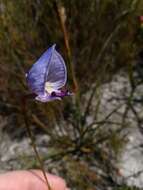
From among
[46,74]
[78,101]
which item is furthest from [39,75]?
[78,101]

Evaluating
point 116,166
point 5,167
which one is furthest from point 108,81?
point 5,167

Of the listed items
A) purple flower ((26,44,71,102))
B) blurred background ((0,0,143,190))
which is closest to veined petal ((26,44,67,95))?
purple flower ((26,44,71,102))

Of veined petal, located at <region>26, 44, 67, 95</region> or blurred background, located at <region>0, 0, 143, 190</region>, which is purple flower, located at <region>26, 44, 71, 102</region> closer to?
veined petal, located at <region>26, 44, 67, 95</region>

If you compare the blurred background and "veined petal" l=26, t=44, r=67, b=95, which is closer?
"veined petal" l=26, t=44, r=67, b=95

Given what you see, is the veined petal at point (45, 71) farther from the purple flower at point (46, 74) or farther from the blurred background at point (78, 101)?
the blurred background at point (78, 101)

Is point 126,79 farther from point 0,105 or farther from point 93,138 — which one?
point 0,105

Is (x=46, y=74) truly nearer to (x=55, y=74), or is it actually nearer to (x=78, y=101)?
(x=55, y=74)
